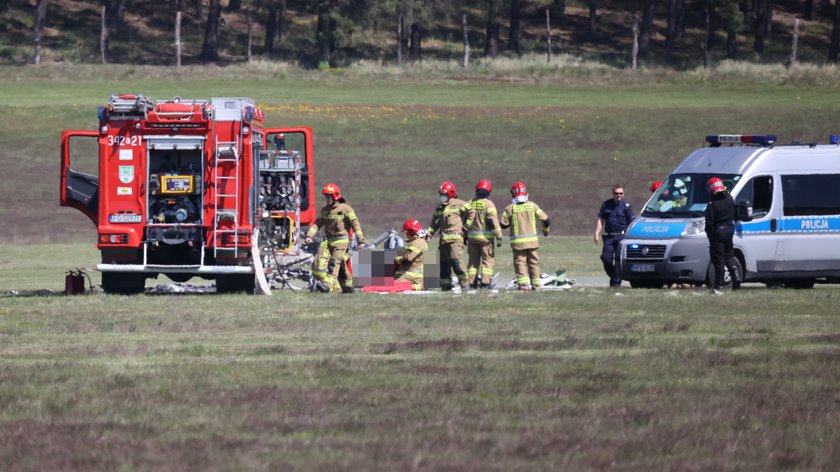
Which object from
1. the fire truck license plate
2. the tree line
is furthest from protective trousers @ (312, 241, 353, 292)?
the tree line

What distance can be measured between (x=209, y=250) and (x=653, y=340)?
26.2 ft

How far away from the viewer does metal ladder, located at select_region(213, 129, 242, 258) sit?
20.0 m

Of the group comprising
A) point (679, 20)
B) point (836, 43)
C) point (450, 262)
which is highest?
point (679, 20)

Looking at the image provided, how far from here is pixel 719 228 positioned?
1950 cm

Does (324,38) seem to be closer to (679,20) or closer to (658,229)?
(679,20)

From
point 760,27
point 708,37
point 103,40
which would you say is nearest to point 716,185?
point 103,40

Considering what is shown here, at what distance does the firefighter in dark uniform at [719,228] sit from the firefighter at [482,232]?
319cm

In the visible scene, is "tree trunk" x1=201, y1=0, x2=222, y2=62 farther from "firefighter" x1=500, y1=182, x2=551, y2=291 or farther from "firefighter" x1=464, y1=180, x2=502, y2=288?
"firefighter" x1=500, y1=182, x2=551, y2=291

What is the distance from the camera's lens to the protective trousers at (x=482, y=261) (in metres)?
21.6

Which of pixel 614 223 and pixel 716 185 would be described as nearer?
pixel 716 185

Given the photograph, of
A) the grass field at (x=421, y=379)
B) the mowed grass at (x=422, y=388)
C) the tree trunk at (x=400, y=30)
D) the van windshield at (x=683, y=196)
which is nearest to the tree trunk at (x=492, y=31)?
the tree trunk at (x=400, y=30)

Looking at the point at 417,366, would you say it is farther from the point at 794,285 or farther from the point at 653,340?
the point at 794,285

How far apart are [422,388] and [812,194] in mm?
11780

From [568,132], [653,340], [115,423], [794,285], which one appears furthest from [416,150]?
[115,423]
